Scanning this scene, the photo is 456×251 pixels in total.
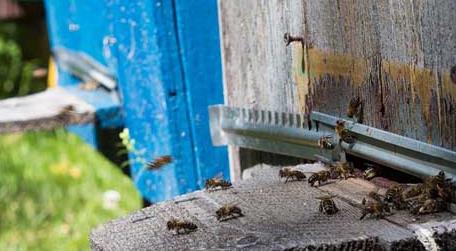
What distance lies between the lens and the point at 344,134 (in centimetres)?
246

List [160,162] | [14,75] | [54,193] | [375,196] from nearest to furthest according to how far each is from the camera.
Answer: [375,196] < [160,162] < [54,193] < [14,75]

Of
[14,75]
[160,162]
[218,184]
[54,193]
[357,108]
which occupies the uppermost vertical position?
[357,108]

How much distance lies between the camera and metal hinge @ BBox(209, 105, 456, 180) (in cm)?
217

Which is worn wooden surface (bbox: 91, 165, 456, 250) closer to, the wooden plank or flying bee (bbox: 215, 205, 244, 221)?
flying bee (bbox: 215, 205, 244, 221)

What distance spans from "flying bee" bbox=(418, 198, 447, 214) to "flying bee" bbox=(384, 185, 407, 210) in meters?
0.06

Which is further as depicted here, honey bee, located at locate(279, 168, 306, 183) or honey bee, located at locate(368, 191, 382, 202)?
honey bee, located at locate(279, 168, 306, 183)

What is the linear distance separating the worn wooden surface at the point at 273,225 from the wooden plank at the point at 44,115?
6.33ft

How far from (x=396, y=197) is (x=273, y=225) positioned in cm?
28

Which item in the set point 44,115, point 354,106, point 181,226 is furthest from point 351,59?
point 44,115

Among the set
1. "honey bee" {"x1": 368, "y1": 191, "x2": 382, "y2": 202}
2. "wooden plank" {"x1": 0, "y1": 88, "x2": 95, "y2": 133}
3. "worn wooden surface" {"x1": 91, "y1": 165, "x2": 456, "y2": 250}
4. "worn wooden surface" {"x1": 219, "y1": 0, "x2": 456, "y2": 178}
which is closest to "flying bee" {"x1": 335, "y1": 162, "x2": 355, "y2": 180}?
"worn wooden surface" {"x1": 91, "y1": 165, "x2": 456, "y2": 250}

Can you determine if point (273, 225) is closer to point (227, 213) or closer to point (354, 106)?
point (227, 213)

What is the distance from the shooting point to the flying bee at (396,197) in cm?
212

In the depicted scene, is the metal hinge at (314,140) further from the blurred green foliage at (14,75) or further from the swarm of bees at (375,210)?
the blurred green foliage at (14,75)

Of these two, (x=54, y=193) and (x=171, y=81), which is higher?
(x=171, y=81)
